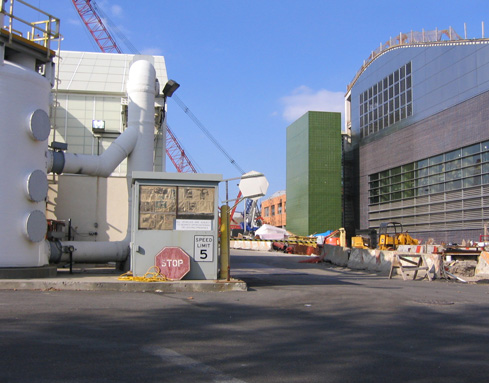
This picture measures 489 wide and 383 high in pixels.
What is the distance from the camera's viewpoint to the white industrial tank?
1430 cm

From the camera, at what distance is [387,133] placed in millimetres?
48844

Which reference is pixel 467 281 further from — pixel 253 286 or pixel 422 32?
pixel 422 32

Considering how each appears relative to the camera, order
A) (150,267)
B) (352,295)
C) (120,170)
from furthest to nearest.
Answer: (120,170) → (150,267) → (352,295)

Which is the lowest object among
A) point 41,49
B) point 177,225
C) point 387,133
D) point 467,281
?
point 467,281

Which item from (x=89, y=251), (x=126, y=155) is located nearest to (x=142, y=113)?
(x=126, y=155)

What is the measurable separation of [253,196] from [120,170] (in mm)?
12492

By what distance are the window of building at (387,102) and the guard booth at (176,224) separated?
34919mm

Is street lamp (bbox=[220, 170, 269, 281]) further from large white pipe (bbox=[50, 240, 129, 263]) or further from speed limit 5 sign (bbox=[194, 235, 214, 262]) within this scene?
large white pipe (bbox=[50, 240, 129, 263])

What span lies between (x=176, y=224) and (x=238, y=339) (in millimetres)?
6993

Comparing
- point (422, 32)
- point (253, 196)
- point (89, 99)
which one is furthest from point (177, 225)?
point (422, 32)

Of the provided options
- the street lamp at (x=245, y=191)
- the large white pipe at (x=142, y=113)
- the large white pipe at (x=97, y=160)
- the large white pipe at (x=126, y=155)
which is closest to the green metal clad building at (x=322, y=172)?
Result: the large white pipe at (x=126, y=155)

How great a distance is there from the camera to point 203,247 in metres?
13.9

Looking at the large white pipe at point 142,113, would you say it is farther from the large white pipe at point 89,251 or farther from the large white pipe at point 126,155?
the large white pipe at point 89,251

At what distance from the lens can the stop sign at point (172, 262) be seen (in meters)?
13.5
